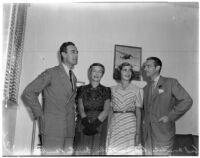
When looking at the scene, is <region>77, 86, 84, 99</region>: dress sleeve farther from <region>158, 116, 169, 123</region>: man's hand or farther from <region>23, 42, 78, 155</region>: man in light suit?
<region>158, 116, 169, 123</region>: man's hand

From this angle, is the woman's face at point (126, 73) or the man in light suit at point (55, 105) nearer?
the man in light suit at point (55, 105)

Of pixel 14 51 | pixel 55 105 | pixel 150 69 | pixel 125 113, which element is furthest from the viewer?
pixel 150 69

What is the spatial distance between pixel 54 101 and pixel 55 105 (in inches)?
0.9

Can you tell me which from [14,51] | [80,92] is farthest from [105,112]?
[14,51]

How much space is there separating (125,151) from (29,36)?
33.2 inches

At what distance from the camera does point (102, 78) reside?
171 centimetres

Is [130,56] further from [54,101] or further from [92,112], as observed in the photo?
[54,101]

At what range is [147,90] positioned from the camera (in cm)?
172

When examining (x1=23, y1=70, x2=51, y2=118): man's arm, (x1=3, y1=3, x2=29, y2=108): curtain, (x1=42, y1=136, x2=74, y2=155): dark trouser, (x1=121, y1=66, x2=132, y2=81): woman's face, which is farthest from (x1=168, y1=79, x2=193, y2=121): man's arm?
(x1=3, y1=3, x2=29, y2=108): curtain

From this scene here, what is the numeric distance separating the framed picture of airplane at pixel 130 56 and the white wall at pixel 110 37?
3 centimetres

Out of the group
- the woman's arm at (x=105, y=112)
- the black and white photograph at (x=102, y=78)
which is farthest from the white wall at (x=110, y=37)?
the woman's arm at (x=105, y=112)

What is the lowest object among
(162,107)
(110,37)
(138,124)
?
(138,124)

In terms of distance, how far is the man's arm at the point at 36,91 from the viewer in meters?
1.52

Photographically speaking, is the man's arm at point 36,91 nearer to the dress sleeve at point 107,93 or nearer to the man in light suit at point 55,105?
the man in light suit at point 55,105
